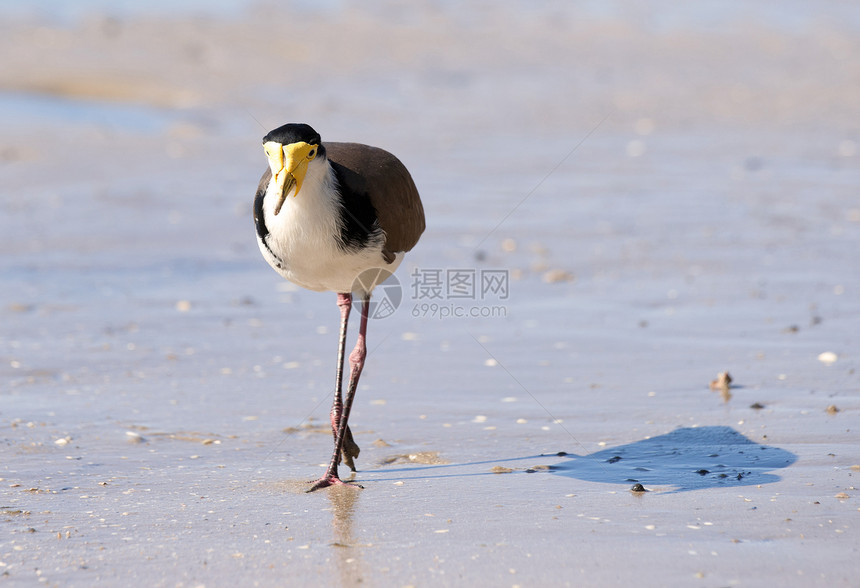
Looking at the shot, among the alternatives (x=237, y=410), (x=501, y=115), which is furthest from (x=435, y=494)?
(x=501, y=115)

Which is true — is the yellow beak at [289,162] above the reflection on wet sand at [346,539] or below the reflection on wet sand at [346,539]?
above

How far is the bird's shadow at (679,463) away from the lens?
16.1ft

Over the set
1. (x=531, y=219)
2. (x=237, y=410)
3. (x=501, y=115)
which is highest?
(x=501, y=115)

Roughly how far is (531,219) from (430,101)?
20.0ft

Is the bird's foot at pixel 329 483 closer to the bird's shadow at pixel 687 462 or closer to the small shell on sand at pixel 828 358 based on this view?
the bird's shadow at pixel 687 462

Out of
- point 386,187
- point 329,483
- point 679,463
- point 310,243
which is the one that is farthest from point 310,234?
point 679,463

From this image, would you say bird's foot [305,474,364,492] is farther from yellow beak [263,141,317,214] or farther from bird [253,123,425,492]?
yellow beak [263,141,317,214]

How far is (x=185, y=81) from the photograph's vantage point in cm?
1661

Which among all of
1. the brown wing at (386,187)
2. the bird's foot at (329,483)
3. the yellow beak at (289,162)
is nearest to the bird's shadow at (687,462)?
the bird's foot at (329,483)

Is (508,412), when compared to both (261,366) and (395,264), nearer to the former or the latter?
(395,264)

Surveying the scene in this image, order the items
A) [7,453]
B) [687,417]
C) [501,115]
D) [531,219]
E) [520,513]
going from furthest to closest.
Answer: [501,115]
[531,219]
[687,417]
[7,453]
[520,513]

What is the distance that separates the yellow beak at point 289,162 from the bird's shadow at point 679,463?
4.77 feet

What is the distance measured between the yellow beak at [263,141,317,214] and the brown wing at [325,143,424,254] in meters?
0.43

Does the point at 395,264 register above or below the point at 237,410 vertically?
above
